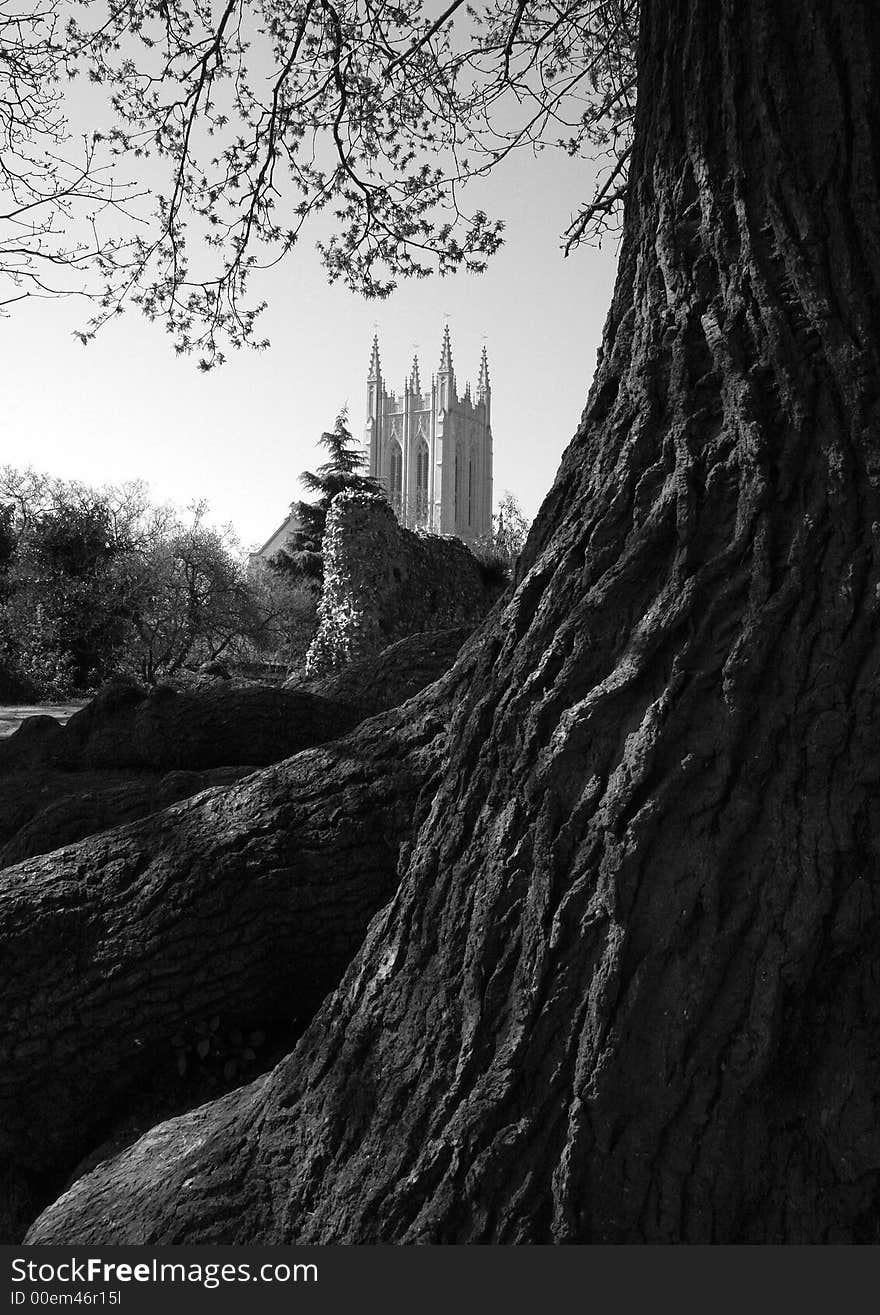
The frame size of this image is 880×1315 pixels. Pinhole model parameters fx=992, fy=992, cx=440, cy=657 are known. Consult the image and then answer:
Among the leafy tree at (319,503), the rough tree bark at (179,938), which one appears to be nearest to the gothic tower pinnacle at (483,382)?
the leafy tree at (319,503)

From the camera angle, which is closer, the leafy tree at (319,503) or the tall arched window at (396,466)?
the leafy tree at (319,503)

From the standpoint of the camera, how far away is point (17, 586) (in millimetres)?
21719

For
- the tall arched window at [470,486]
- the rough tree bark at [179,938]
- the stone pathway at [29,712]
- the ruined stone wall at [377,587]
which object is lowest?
the rough tree bark at [179,938]

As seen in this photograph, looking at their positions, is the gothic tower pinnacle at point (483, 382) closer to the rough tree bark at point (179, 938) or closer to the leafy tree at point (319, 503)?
the leafy tree at point (319, 503)

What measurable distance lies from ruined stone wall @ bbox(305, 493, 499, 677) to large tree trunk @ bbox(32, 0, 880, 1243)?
8749 mm

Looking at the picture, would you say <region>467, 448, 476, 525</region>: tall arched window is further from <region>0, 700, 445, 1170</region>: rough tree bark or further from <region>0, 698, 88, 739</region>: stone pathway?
<region>0, 700, 445, 1170</region>: rough tree bark

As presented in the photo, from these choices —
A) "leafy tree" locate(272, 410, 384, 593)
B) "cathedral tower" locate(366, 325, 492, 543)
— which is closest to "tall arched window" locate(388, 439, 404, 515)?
"cathedral tower" locate(366, 325, 492, 543)

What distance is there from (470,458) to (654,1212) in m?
108

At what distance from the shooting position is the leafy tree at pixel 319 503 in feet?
112

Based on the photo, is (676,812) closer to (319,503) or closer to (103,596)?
(103,596)

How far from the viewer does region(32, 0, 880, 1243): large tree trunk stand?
1901 mm

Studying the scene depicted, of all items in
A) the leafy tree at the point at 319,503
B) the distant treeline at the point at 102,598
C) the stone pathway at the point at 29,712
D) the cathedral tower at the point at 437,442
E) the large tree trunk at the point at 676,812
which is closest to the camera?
the large tree trunk at the point at 676,812

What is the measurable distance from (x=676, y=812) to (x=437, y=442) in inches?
4151

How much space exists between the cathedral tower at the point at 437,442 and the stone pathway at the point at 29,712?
85.6 metres
